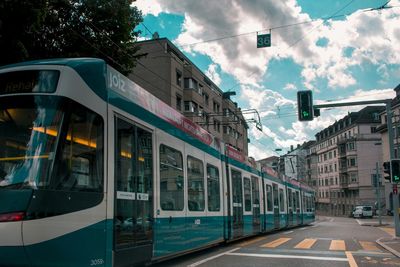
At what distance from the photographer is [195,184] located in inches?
454

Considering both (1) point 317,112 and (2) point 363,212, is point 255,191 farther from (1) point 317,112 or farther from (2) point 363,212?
(2) point 363,212

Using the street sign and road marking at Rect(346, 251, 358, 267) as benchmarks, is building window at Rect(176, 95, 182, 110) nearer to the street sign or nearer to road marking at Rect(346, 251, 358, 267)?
the street sign

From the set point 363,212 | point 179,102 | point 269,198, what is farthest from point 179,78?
point 363,212

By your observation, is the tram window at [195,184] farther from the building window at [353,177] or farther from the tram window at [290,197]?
the building window at [353,177]

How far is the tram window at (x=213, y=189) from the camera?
1284cm

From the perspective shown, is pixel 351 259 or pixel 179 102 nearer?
pixel 351 259

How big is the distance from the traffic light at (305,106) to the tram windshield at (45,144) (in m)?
13.5

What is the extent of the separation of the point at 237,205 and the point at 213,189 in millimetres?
2957

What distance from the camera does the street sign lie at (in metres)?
18.1

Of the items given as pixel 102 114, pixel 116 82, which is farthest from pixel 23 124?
pixel 116 82

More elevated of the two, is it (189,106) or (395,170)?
(189,106)

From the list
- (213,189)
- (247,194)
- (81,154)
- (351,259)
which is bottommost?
(351,259)

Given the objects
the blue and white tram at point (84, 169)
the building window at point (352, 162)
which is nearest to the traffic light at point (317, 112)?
the blue and white tram at point (84, 169)

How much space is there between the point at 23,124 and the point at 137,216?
2.65 m
